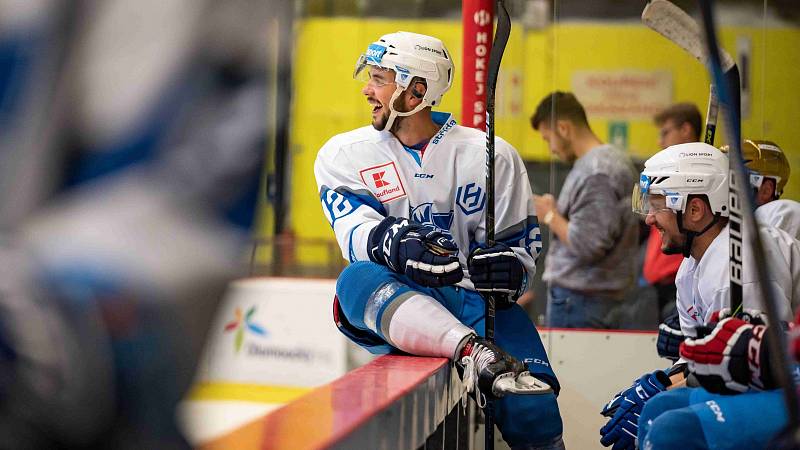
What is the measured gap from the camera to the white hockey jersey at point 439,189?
2.25 m

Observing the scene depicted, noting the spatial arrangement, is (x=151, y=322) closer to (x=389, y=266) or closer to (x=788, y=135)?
(x=389, y=266)

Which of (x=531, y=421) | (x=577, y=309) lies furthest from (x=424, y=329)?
(x=577, y=309)

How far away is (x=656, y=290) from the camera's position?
3.70m

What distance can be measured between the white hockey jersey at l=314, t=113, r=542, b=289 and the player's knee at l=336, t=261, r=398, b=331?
0.10 m

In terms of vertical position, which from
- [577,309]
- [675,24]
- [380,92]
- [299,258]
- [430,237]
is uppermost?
[675,24]

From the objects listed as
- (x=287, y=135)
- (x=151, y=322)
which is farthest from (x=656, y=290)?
(x=151, y=322)

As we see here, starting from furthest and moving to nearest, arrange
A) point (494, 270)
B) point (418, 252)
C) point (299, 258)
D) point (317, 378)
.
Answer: point (299, 258) < point (317, 378) < point (494, 270) < point (418, 252)

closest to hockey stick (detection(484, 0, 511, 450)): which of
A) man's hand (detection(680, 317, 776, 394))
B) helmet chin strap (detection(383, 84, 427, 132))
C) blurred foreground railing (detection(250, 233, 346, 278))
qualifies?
helmet chin strap (detection(383, 84, 427, 132))

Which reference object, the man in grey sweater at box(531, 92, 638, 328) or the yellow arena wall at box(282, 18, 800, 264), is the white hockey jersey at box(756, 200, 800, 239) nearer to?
the yellow arena wall at box(282, 18, 800, 264)

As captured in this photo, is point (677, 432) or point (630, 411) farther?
point (630, 411)

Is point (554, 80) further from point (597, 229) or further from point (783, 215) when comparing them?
point (783, 215)

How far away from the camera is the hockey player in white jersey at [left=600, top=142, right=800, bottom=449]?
77.1 inches

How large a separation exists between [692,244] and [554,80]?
2.05m

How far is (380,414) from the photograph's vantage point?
118 cm
